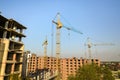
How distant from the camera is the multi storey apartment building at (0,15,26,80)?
40.0 m

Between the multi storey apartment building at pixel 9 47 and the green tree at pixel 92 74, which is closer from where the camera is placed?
A: the multi storey apartment building at pixel 9 47

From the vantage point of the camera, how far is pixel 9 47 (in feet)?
147

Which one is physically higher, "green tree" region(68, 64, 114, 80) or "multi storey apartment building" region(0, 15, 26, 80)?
"multi storey apartment building" region(0, 15, 26, 80)

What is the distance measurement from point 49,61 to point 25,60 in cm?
5723

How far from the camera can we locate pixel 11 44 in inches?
1793

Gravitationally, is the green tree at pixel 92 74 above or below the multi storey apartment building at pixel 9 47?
below

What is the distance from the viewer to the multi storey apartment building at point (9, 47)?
Answer: 4005 centimetres

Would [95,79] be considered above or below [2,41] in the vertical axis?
below

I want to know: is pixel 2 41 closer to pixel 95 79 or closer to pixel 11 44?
pixel 11 44

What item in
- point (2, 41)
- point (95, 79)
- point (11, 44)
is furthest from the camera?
point (95, 79)

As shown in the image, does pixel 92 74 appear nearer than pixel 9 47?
No

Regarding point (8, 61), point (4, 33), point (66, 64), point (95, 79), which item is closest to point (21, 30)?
point (4, 33)

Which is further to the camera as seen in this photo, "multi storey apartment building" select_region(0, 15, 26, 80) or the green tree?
the green tree

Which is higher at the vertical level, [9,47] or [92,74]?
[9,47]
